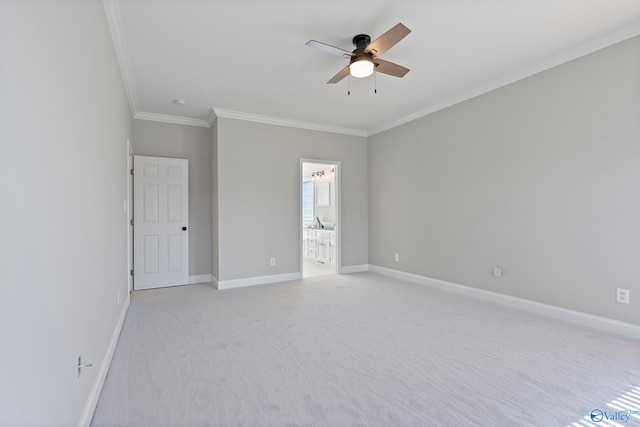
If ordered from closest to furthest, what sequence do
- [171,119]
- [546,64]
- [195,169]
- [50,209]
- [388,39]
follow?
[50,209] < [388,39] < [546,64] < [171,119] < [195,169]

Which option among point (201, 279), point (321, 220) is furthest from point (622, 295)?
point (321, 220)

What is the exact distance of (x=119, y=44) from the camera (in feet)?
9.32

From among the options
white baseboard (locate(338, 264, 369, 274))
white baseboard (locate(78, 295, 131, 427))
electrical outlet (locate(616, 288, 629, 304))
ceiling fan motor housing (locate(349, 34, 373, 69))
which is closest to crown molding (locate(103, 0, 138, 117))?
ceiling fan motor housing (locate(349, 34, 373, 69))

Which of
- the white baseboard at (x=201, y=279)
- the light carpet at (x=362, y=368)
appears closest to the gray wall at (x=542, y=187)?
the light carpet at (x=362, y=368)

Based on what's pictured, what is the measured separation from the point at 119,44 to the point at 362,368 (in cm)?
342

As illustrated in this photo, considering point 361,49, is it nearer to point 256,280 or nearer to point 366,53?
point 366,53

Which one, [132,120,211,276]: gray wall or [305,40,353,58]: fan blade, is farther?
[132,120,211,276]: gray wall

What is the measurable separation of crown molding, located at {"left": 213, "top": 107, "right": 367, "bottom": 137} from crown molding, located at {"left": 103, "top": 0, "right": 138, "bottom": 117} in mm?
1151

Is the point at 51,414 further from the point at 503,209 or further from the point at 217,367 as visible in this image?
the point at 503,209

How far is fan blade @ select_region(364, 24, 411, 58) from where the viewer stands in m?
2.32

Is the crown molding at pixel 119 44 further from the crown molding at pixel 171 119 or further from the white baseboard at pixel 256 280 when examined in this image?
the white baseboard at pixel 256 280

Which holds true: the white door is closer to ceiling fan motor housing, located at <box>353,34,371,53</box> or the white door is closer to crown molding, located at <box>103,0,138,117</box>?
crown molding, located at <box>103,0,138,117</box>

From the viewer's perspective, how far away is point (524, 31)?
2.80m

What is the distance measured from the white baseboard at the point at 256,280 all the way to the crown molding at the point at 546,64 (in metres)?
3.32
